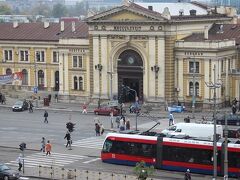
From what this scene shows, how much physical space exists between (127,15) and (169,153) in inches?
1519

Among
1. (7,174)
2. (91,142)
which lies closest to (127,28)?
(91,142)

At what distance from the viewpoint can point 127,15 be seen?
290 feet

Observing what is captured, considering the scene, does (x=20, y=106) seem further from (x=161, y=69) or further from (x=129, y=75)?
(x=161, y=69)

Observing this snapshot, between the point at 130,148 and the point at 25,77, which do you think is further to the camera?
the point at 25,77

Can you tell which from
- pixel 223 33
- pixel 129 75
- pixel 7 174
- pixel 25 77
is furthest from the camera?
pixel 25 77

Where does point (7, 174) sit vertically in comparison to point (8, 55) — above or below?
below

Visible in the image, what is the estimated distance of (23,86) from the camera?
10662 centimetres

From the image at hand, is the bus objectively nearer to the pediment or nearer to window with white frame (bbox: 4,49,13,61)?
the pediment

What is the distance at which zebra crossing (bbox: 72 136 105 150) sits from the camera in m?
62.4

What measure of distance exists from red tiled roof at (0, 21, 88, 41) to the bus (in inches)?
1893

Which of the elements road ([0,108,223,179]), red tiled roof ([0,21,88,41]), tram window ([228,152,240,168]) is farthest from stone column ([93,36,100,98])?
tram window ([228,152,240,168])

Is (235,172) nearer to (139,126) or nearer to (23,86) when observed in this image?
(139,126)

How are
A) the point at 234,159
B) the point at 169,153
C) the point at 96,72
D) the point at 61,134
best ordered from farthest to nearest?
the point at 96,72 < the point at 61,134 < the point at 169,153 < the point at 234,159

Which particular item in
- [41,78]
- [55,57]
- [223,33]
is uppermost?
[223,33]
